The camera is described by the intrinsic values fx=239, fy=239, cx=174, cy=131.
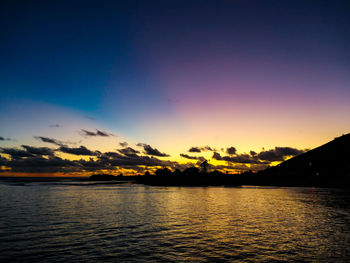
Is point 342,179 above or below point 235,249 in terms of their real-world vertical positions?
above

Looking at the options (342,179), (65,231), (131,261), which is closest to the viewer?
(131,261)

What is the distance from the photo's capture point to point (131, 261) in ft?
63.8

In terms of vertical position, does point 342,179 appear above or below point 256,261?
above

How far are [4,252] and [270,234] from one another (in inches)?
1100

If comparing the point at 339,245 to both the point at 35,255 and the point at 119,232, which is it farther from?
the point at 35,255

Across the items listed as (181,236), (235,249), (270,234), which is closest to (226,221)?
(270,234)

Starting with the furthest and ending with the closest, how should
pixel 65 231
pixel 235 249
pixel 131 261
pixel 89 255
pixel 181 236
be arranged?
pixel 65 231
pixel 181 236
pixel 235 249
pixel 89 255
pixel 131 261

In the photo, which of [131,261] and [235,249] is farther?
[235,249]

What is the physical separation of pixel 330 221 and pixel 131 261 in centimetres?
3400

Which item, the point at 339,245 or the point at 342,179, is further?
the point at 342,179

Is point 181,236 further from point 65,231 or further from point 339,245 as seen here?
point 339,245

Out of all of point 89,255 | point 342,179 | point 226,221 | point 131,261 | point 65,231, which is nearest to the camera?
point 131,261

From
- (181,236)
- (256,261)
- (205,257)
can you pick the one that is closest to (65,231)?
(181,236)

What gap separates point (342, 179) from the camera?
199 m
